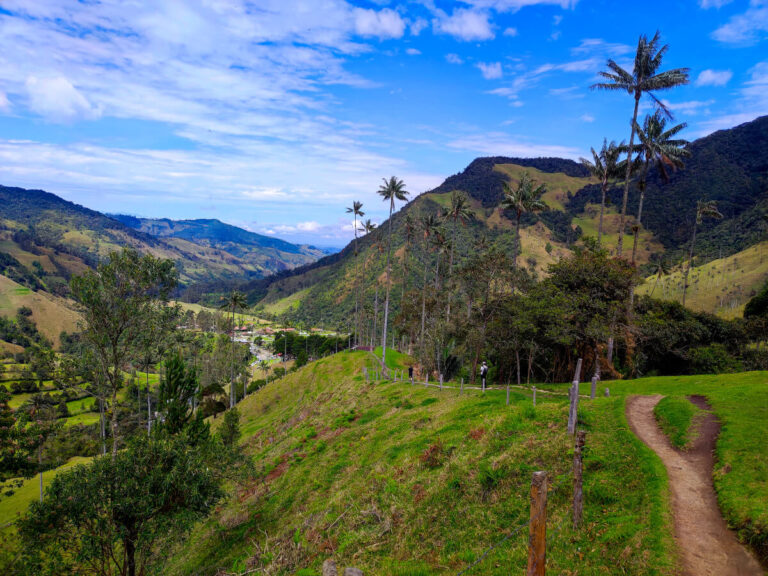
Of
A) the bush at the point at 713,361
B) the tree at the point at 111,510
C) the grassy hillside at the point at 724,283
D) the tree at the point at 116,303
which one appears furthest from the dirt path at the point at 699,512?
the grassy hillside at the point at 724,283

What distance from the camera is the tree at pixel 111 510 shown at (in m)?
17.1

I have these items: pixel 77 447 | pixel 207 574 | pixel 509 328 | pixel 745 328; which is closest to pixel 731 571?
pixel 207 574

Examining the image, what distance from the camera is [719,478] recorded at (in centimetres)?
1151

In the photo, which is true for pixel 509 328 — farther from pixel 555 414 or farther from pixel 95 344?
pixel 95 344

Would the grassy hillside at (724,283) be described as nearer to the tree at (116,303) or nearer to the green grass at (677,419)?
the green grass at (677,419)

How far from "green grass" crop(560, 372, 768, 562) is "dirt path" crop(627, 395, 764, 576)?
0.98 ft

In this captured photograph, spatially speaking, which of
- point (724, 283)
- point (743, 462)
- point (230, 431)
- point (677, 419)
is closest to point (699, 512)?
point (743, 462)

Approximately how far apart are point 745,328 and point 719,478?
154 feet

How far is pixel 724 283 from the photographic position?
472 feet

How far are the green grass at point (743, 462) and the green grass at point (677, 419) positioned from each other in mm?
945

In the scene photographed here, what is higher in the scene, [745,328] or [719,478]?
[745,328]

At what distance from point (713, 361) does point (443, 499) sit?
128 ft

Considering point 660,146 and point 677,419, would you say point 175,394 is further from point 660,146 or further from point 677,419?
point 660,146

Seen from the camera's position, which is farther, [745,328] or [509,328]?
[745,328]
